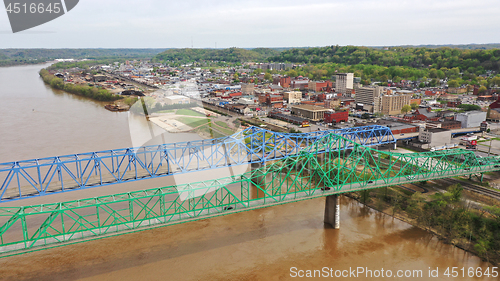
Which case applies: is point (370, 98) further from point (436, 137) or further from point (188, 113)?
point (188, 113)

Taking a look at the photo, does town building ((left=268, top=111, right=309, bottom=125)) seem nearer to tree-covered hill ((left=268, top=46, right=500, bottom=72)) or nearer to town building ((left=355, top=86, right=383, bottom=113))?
town building ((left=355, top=86, right=383, bottom=113))

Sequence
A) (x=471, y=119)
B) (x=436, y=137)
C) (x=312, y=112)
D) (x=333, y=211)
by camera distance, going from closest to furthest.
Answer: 1. (x=333, y=211)
2. (x=436, y=137)
3. (x=471, y=119)
4. (x=312, y=112)

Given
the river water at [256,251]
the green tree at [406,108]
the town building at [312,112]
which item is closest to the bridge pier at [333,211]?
the river water at [256,251]

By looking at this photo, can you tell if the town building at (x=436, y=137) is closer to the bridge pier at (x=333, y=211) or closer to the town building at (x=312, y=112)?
the town building at (x=312, y=112)

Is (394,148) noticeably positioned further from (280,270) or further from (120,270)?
(120,270)

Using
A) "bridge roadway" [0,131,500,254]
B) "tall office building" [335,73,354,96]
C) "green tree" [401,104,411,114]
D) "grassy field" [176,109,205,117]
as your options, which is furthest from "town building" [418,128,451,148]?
"tall office building" [335,73,354,96]

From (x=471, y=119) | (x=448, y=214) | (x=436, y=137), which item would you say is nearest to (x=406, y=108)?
(x=471, y=119)

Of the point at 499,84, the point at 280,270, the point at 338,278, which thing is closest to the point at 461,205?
the point at 338,278
